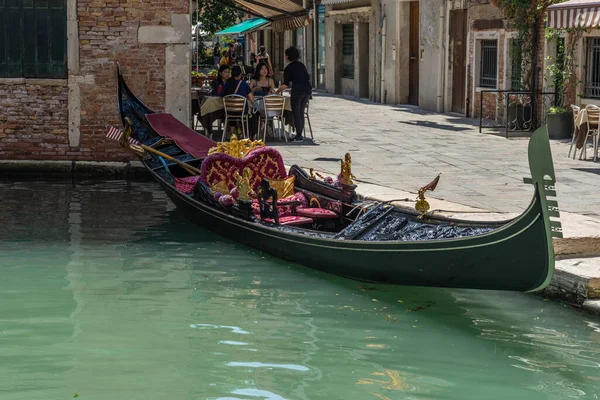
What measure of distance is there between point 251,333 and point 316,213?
7.04 feet

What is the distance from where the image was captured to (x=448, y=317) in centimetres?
616

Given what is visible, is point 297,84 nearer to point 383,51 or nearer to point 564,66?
point 564,66

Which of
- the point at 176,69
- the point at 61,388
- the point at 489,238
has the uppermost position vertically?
the point at 176,69

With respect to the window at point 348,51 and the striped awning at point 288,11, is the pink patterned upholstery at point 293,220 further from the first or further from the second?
the window at point 348,51

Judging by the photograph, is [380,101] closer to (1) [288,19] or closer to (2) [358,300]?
(1) [288,19]

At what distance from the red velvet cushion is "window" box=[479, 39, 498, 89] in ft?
30.3

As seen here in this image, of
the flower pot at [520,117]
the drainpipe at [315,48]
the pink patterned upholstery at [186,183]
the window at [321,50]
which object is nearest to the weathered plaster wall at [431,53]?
the flower pot at [520,117]

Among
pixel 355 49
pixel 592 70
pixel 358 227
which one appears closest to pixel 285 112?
pixel 592 70

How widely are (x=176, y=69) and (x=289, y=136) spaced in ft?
9.53

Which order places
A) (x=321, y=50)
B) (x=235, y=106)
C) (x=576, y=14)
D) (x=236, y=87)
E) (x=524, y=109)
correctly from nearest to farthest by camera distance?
1. (x=576, y=14)
2. (x=235, y=106)
3. (x=236, y=87)
4. (x=524, y=109)
5. (x=321, y=50)

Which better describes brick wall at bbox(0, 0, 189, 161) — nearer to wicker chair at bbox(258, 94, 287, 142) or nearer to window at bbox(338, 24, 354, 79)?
wicker chair at bbox(258, 94, 287, 142)

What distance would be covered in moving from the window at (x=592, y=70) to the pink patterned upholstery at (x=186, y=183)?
6.06m

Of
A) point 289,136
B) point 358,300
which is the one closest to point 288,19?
point 289,136

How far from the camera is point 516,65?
15602 mm
